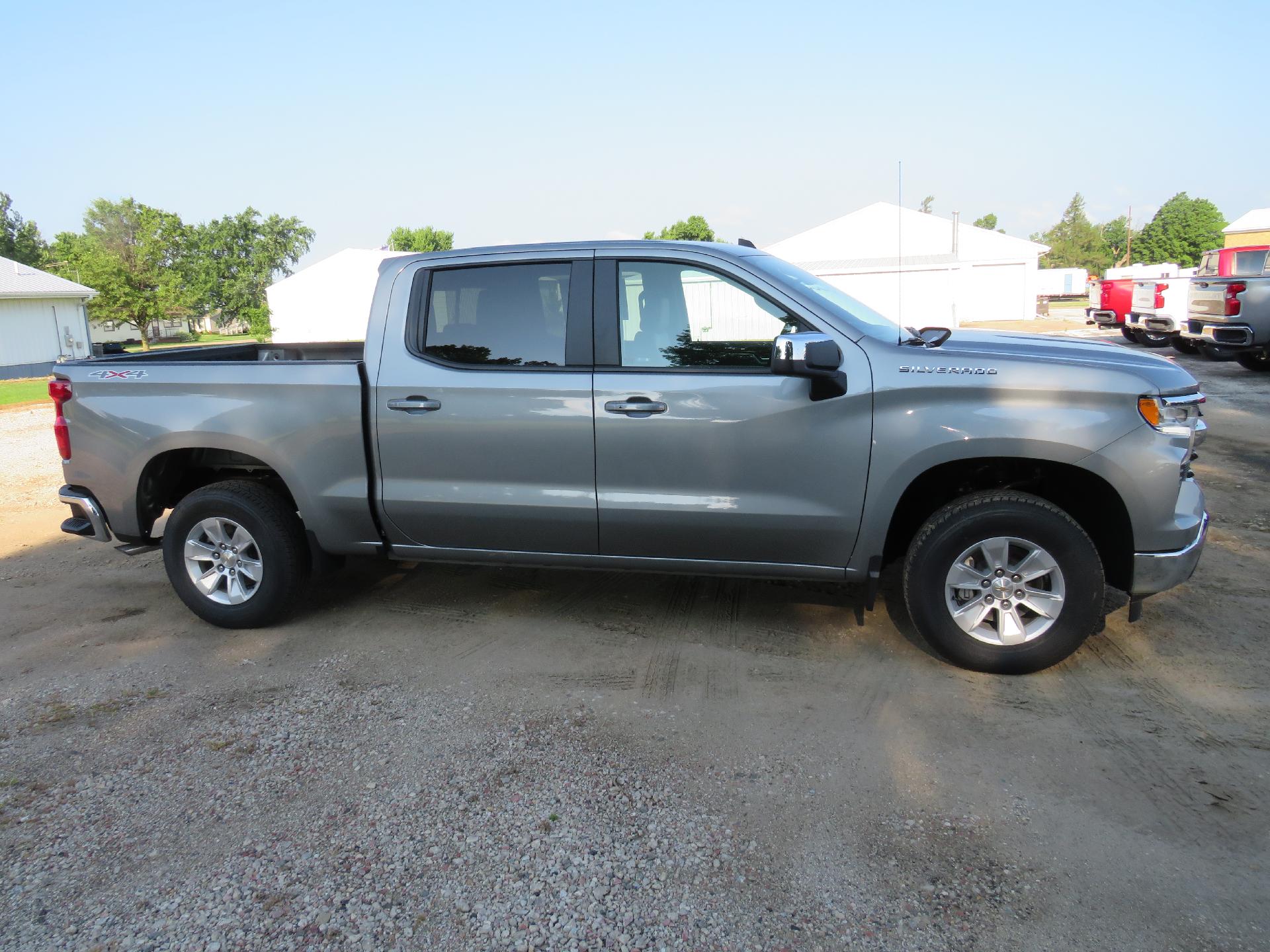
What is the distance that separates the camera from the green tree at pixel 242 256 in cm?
9756

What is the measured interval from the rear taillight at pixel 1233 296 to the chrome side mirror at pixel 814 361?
14.6m

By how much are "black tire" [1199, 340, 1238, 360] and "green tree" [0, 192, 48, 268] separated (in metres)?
88.9

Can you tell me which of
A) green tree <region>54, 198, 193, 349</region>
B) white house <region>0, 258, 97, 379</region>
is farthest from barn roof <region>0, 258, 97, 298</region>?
green tree <region>54, 198, 193, 349</region>

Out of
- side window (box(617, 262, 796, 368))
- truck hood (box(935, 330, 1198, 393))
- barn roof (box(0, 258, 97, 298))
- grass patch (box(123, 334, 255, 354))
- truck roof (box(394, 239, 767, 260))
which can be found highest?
barn roof (box(0, 258, 97, 298))

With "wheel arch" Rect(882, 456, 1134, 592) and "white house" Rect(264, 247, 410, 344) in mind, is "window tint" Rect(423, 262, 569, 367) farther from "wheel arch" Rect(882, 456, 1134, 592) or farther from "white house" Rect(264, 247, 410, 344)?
"white house" Rect(264, 247, 410, 344)

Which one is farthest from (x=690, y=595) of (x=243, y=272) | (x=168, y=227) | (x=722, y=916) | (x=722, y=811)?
(x=243, y=272)

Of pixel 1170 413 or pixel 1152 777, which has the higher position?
pixel 1170 413

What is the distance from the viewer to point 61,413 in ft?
15.8

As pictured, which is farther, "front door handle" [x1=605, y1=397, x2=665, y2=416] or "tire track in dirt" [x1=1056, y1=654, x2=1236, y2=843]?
"front door handle" [x1=605, y1=397, x2=665, y2=416]

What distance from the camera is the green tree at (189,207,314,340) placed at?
9756cm

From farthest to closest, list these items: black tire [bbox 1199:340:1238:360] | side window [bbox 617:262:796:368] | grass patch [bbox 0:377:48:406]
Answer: grass patch [bbox 0:377:48:406] → black tire [bbox 1199:340:1238:360] → side window [bbox 617:262:796:368]

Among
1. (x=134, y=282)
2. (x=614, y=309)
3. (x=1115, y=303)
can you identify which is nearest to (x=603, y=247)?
(x=614, y=309)

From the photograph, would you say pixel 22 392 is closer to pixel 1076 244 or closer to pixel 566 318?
pixel 566 318

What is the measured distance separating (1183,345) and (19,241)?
328ft
